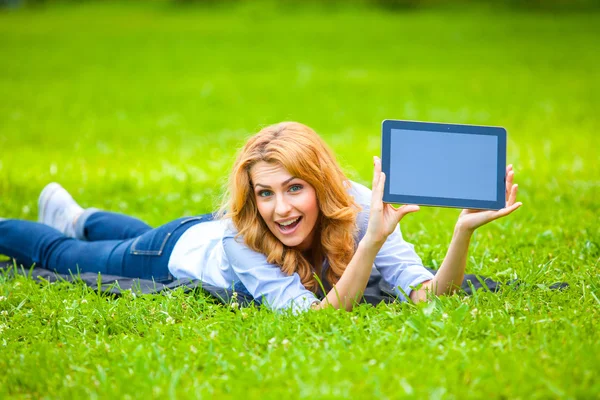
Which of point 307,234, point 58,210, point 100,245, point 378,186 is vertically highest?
point 378,186

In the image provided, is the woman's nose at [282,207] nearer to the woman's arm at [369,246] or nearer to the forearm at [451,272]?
the woman's arm at [369,246]

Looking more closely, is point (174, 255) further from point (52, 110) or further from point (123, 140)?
point (52, 110)

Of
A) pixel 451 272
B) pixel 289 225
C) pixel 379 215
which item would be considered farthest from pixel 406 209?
pixel 289 225

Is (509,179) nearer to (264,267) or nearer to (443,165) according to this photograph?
(443,165)

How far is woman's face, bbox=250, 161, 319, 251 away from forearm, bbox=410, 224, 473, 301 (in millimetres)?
736

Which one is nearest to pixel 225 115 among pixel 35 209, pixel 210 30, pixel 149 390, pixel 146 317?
pixel 35 209

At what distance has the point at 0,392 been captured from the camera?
3.31 metres

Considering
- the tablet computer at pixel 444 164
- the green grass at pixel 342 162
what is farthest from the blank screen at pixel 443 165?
the green grass at pixel 342 162

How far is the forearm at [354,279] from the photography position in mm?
3828

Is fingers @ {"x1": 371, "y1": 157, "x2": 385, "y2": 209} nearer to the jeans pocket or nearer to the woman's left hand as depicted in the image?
the woman's left hand

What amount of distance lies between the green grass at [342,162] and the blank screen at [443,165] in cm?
60

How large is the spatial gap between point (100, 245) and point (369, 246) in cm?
241

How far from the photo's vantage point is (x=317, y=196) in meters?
4.19

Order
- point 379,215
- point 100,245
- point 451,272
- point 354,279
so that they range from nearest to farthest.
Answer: point 379,215
point 354,279
point 451,272
point 100,245
